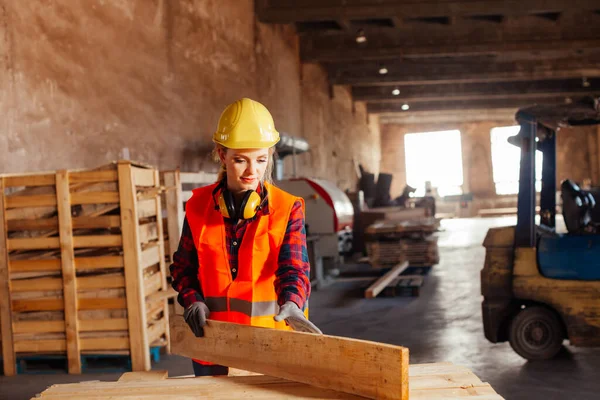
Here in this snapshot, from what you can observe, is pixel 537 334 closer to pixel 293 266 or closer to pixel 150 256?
pixel 150 256

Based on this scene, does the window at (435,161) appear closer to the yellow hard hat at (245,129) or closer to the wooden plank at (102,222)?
the wooden plank at (102,222)

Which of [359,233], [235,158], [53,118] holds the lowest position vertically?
[359,233]

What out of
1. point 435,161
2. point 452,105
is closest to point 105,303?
point 452,105

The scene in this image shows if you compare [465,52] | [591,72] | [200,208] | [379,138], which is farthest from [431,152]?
[200,208]

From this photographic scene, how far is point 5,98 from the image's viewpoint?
20.5 ft

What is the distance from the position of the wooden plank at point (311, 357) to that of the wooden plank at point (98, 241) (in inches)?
139

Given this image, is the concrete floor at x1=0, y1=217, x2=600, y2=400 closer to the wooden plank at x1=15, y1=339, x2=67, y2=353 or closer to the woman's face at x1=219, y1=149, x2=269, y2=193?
the wooden plank at x1=15, y1=339, x2=67, y2=353

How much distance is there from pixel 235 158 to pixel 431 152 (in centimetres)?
3500

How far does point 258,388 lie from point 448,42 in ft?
51.4

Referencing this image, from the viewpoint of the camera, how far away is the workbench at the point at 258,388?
2369 mm

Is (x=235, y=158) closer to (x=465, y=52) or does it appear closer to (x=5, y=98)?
(x=5, y=98)

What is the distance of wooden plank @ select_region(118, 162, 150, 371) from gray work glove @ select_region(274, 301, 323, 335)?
3.69 m

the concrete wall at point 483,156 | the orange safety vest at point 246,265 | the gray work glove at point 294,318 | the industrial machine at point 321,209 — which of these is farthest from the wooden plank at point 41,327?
the concrete wall at point 483,156

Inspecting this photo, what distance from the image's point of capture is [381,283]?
10.1m
